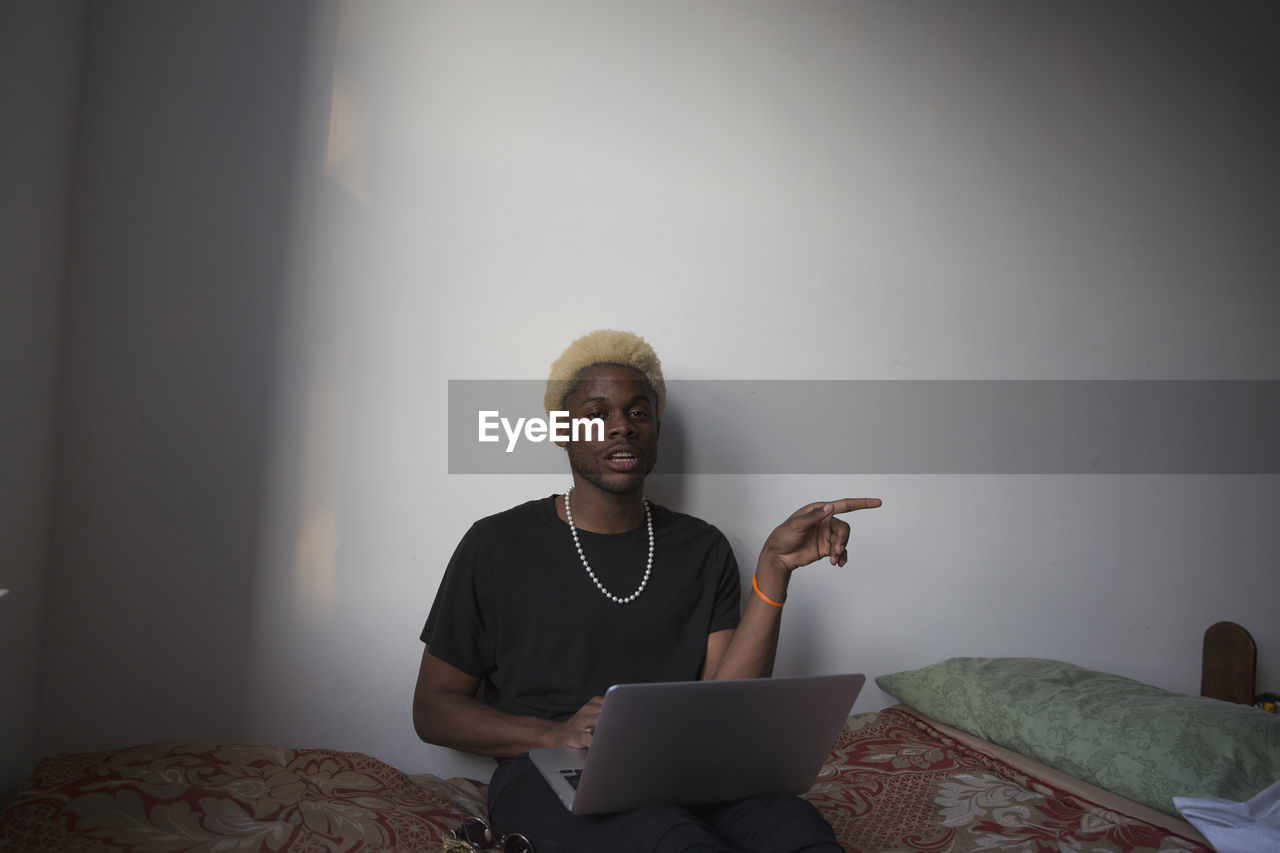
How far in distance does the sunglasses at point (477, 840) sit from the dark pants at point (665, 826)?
0.02 metres

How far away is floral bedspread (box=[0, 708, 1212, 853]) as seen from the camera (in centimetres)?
122

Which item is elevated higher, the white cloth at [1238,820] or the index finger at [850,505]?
the index finger at [850,505]

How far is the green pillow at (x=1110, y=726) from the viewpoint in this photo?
4.99 ft

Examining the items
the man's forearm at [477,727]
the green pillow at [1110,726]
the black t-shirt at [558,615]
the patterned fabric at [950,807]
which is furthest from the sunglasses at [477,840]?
the green pillow at [1110,726]

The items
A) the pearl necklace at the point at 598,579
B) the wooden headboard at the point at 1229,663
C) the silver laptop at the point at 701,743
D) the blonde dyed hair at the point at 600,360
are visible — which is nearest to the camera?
the silver laptop at the point at 701,743

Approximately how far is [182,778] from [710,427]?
124 cm

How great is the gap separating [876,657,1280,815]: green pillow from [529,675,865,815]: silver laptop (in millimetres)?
633

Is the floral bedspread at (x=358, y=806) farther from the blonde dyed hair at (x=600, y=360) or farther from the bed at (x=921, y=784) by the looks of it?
the blonde dyed hair at (x=600, y=360)

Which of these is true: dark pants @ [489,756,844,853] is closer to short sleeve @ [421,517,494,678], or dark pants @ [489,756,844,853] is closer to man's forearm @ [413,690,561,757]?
man's forearm @ [413,690,561,757]

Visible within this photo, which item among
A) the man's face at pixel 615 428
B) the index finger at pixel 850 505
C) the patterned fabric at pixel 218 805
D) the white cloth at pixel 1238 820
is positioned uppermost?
the man's face at pixel 615 428

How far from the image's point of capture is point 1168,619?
2.58 metres

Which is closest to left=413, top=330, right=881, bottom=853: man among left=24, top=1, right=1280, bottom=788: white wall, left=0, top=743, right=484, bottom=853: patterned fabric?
left=0, top=743, right=484, bottom=853: patterned fabric

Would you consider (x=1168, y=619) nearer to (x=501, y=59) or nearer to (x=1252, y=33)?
(x=1252, y=33)

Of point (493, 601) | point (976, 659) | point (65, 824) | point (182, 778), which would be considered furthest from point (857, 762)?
point (65, 824)
